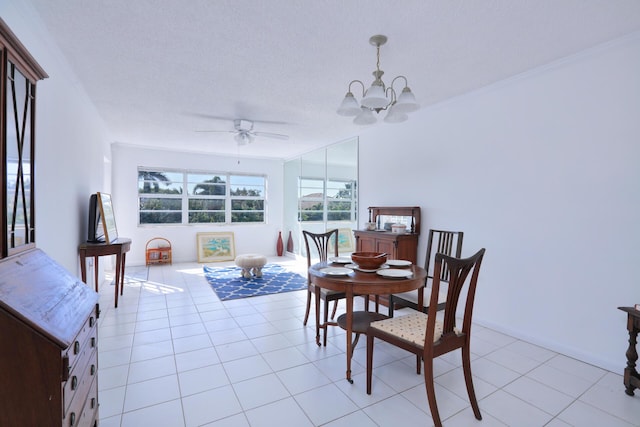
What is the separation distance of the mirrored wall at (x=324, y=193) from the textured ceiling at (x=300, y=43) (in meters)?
2.06

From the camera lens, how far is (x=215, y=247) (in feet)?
23.5

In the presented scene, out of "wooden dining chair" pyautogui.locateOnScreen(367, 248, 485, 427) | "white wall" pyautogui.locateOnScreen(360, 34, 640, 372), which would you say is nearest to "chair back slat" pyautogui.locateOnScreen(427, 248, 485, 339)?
"wooden dining chair" pyautogui.locateOnScreen(367, 248, 485, 427)

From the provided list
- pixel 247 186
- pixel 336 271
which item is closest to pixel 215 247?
pixel 247 186

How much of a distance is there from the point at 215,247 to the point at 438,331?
6105 mm

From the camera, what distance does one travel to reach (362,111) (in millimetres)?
2566

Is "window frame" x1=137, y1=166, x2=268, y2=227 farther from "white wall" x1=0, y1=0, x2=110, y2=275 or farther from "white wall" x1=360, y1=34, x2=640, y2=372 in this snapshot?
"white wall" x1=360, y1=34, x2=640, y2=372

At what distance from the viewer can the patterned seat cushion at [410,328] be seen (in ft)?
6.23

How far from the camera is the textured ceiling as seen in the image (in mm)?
2053

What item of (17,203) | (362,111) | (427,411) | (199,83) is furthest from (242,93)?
(427,411)

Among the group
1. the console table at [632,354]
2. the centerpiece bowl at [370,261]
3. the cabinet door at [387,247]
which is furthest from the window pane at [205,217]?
the console table at [632,354]

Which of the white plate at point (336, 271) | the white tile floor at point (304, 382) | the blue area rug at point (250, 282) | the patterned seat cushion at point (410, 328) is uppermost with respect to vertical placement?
the white plate at point (336, 271)

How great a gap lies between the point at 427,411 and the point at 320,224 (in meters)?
4.90

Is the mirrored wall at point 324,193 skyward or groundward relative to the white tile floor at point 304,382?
skyward

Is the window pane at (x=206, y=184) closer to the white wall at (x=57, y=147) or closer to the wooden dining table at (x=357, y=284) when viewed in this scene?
the white wall at (x=57, y=147)
